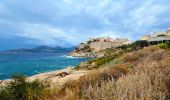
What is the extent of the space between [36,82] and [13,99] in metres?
2.14

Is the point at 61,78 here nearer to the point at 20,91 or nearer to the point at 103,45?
the point at 20,91

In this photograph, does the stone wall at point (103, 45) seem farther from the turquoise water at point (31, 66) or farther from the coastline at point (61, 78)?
the coastline at point (61, 78)

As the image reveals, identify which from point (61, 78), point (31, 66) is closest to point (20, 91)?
point (61, 78)

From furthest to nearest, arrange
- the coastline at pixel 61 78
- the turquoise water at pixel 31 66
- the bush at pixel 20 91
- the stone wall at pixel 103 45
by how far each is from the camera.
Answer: the stone wall at pixel 103 45, the turquoise water at pixel 31 66, the coastline at pixel 61 78, the bush at pixel 20 91

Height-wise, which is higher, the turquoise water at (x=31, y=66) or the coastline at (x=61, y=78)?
the coastline at (x=61, y=78)

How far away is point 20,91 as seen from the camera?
32.0 ft

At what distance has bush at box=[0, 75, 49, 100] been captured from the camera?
29.9 feet

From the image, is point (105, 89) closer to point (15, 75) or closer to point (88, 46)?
point (15, 75)

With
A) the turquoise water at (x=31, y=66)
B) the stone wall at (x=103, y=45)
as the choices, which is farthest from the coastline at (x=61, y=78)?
the stone wall at (x=103, y=45)

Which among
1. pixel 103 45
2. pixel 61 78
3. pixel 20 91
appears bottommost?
pixel 61 78

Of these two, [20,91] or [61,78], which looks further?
[61,78]

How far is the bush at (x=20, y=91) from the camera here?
9125mm

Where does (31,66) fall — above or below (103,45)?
below

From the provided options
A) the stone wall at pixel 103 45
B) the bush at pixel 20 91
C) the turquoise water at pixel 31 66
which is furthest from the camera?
the stone wall at pixel 103 45
